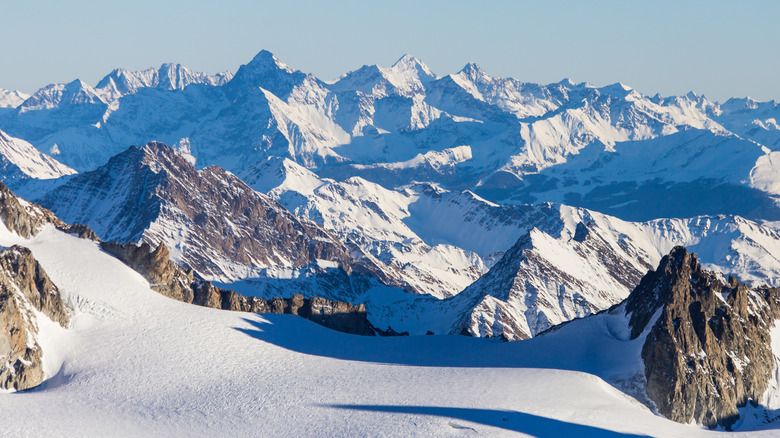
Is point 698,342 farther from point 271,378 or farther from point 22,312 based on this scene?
point 22,312

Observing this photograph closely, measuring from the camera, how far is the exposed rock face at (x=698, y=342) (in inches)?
6383

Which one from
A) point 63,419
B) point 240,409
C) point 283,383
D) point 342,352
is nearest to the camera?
point 63,419

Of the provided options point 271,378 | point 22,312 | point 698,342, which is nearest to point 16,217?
point 22,312

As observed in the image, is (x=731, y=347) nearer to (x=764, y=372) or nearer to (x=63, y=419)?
(x=764, y=372)

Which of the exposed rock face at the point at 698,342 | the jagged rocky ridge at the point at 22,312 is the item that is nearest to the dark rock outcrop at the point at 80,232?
the jagged rocky ridge at the point at 22,312

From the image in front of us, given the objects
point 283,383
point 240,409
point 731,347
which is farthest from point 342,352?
point 731,347

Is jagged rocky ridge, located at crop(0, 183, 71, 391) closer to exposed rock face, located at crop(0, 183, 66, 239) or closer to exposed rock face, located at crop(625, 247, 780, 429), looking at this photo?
exposed rock face, located at crop(0, 183, 66, 239)

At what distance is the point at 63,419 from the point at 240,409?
22469 millimetres

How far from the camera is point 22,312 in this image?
147 m

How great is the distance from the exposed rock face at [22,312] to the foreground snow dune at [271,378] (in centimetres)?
223

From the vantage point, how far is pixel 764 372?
584ft

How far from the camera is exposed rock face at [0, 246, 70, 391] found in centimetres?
14075

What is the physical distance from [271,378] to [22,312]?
36.5 m

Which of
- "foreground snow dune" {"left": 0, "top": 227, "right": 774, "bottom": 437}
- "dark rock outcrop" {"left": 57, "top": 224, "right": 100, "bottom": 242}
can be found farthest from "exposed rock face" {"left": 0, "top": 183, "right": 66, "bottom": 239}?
"dark rock outcrop" {"left": 57, "top": 224, "right": 100, "bottom": 242}
